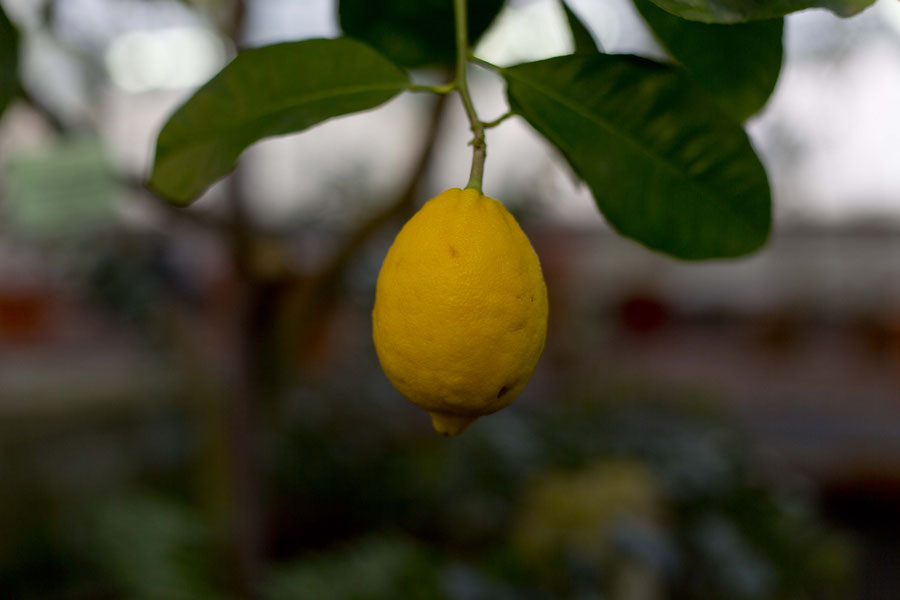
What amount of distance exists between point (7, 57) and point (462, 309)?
0.29m

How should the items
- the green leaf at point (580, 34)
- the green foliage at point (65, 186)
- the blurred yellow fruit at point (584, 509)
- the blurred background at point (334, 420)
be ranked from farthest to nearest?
the blurred yellow fruit at point (584, 509) < the blurred background at point (334, 420) < the green foliage at point (65, 186) < the green leaf at point (580, 34)

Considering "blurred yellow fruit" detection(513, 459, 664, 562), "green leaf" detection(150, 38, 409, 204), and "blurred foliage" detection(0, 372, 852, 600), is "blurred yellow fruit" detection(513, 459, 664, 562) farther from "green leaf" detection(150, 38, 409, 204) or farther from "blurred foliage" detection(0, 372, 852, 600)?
"green leaf" detection(150, 38, 409, 204)

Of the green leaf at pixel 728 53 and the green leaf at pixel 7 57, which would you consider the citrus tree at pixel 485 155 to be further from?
the green leaf at pixel 7 57

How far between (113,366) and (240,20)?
2.66m

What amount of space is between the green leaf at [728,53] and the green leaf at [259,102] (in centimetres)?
13

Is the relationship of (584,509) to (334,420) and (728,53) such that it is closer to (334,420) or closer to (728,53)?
(334,420)

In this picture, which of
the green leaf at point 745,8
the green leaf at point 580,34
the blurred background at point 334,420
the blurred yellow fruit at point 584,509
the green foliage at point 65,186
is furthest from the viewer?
the blurred yellow fruit at point 584,509

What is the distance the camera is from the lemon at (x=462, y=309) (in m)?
0.32

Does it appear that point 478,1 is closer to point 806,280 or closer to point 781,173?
point 781,173

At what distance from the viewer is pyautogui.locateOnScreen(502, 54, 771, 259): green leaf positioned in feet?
1.07

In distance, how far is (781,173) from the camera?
104 inches

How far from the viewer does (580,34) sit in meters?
0.38

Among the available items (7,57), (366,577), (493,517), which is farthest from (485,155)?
(493,517)

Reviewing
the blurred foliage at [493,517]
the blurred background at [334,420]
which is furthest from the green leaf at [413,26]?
the blurred foliage at [493,517]
